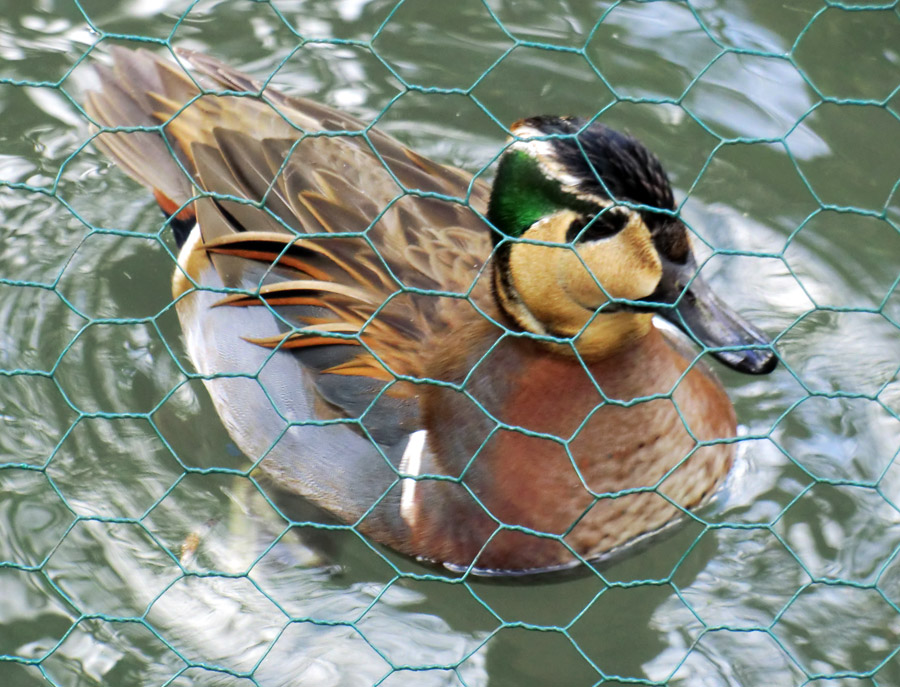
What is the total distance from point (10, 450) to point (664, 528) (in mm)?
1835

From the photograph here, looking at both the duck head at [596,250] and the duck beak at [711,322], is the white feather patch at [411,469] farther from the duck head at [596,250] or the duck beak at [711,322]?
the duck beak at [711,322]

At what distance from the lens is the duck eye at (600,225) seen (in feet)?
9.41

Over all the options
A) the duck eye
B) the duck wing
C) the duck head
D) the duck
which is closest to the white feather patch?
the duck

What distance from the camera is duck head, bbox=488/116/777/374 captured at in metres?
2.84

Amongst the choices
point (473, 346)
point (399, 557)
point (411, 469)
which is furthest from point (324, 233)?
point (399, 557)

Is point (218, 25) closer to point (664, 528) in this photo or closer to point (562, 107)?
point (562, 107)

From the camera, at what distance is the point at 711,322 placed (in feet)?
10.2

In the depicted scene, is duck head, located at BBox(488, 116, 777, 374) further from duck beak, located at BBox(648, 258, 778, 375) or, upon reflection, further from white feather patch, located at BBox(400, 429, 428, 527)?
white feather patch, located at BBox(400, 429, 428, 527)

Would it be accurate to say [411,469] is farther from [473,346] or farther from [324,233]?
[324,233]

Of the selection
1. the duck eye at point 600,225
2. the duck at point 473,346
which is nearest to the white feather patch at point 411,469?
the duck at point 473,346

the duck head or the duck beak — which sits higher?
the duck head

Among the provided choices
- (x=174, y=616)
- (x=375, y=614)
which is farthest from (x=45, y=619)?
(x=375, y=614)

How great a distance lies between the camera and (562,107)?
4883mm

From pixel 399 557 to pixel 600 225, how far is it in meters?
1.07
